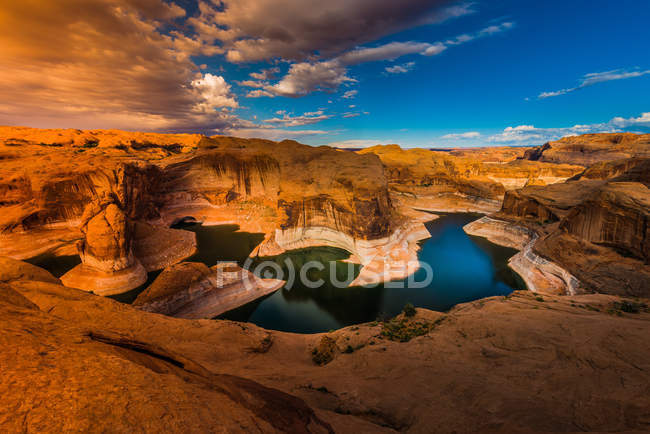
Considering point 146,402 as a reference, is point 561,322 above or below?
below

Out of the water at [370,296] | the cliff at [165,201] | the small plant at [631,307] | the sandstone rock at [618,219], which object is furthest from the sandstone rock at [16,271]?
the sandstone rock at [618,219]

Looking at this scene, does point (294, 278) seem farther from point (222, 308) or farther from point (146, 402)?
point (146, 402)

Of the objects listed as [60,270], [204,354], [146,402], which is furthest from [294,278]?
[60,270]

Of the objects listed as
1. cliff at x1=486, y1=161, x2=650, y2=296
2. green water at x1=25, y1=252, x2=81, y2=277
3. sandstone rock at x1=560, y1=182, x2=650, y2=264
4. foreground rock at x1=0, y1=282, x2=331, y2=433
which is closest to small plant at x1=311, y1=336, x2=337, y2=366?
foreground rock at x1=0, y1=282, x2=331, y2=433

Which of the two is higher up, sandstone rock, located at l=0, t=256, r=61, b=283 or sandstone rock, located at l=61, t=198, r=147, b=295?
sandstone rock, located at l=0, t=256, r=61, b=283

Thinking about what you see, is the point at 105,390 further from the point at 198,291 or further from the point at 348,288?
the point at 348,288

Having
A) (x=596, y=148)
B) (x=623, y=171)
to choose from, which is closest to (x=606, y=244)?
(x=623, y=171)

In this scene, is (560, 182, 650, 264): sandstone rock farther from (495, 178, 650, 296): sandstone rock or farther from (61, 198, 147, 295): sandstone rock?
(61, 198, 147, 295): sandstone rock
